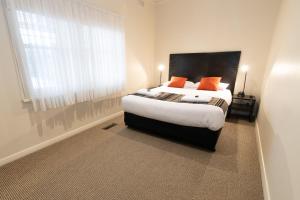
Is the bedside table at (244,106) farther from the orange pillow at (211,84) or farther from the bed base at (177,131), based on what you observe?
the bed base at (177,131)

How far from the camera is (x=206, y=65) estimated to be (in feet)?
12.8

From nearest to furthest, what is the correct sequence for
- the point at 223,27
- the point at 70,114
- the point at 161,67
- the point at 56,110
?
the point at 56,110
the point at 70,114
the point at 223,27
the point at 161,67

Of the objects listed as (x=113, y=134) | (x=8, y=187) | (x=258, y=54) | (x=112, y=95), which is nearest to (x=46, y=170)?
(x=8, y=187)

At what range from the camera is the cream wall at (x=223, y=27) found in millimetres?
3250

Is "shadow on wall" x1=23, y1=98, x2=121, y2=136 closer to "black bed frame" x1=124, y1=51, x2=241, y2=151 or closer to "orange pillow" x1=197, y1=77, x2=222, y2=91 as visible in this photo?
"black bed frame" x1=124, y1=51, x2=241, y2=151

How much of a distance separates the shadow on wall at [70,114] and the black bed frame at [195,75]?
66 centimetres

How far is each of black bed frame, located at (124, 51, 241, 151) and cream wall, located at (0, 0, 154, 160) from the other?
82cm

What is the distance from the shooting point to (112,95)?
3367 mm

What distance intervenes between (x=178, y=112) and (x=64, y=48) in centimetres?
195

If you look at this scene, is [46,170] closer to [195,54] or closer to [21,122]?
[21,122]

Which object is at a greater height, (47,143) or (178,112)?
(178,112)

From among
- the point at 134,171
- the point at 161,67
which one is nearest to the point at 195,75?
the point at 161,67

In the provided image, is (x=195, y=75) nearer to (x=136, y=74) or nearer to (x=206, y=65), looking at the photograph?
(x=206, y=65)

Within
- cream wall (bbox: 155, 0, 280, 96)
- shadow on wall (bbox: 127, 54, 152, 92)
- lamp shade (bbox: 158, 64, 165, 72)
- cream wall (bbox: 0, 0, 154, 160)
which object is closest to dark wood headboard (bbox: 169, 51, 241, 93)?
cream wall (bbox: 155, 0, 280, 96)
